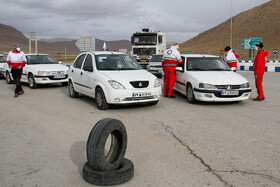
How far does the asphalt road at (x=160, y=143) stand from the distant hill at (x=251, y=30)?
3596 inches

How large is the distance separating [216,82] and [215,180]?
17.2 feet

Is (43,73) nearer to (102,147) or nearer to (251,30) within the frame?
(102,147)

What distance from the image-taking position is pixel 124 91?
7.90 m

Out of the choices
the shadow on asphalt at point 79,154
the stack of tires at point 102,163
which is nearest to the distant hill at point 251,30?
the shadow on asphalt at point 79,154

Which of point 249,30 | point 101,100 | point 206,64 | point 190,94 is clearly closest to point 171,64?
point 206,64

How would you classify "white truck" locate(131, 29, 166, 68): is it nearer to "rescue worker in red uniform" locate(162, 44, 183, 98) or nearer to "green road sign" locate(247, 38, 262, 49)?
"rescue worker in red uniform" locate(162, 44, 183, 98)

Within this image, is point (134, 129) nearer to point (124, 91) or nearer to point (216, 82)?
point (124, 91)

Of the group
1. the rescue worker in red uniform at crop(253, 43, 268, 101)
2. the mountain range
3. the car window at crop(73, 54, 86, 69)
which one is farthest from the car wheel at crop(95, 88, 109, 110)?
the mountain range

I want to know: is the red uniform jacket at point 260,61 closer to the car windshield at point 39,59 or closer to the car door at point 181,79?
the car door at point 181,79

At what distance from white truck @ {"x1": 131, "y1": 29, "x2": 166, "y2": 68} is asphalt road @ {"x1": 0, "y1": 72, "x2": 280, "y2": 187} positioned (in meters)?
14.4

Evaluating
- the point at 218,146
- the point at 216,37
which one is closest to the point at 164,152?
the point at 218,146

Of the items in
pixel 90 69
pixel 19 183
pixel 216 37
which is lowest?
pixel 19 183

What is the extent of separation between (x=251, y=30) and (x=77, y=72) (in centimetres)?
11822

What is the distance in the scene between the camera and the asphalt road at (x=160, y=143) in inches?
157
